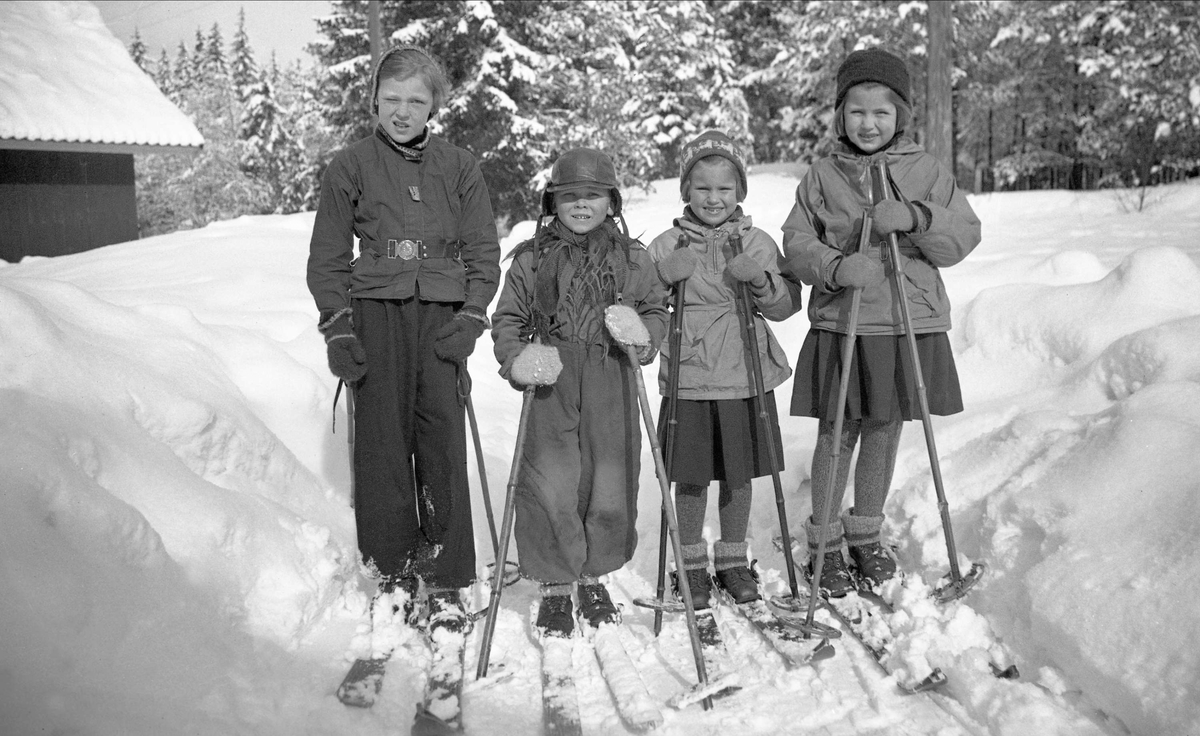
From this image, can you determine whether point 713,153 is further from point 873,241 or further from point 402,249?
point 402,249

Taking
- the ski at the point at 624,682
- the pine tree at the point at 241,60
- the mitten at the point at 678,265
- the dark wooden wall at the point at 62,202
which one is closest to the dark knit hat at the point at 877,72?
the mitten at the point at 678,265

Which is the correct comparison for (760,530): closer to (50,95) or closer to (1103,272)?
(1103,272)

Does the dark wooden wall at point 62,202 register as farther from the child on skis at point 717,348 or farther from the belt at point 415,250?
the child on skis at point 717,348

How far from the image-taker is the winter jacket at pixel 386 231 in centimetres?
326

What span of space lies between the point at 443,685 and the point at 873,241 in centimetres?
239

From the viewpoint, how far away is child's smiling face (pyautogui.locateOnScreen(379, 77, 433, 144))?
3.27 m

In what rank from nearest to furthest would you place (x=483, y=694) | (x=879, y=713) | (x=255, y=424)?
(x=879, y=713), (x=483, y=694), (x=255, y=424)

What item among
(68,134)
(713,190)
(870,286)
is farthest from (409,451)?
(68,134)

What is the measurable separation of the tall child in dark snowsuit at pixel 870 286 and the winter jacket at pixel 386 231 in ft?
4.58

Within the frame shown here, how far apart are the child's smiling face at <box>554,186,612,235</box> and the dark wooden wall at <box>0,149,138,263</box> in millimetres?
14189

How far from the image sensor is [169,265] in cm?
958

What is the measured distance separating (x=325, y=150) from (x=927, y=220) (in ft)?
78.4

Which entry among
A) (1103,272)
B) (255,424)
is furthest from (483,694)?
(1103,272)

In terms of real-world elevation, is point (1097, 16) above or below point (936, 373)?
above
